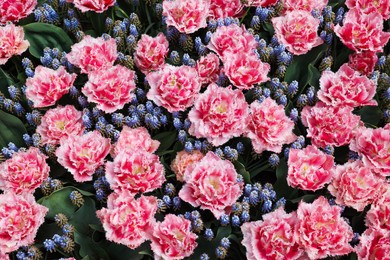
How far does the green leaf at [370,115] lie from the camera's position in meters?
1.86

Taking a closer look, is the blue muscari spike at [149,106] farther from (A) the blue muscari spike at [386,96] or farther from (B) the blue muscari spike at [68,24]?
(A) the blue muscari spike at [386,96]

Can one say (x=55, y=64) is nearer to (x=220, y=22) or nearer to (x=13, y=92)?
(x=13, y=92)

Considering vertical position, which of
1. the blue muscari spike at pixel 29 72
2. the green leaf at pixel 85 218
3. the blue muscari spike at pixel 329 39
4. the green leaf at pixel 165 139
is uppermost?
the blue muscari spike at pixel 329 39

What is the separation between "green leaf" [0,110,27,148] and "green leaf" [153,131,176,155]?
0.48 metres

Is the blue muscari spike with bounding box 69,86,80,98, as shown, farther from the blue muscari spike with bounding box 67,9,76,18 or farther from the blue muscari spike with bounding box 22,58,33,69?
the blue muscari spike with bounding box 67,9,76,18

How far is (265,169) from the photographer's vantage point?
176cm

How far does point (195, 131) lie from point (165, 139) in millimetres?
147

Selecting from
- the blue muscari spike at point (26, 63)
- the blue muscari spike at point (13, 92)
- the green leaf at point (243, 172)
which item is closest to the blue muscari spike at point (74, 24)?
the blue muscari spike at point (26, 63)

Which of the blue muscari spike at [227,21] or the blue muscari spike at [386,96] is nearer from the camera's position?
the blue muscari spike at [386,96]

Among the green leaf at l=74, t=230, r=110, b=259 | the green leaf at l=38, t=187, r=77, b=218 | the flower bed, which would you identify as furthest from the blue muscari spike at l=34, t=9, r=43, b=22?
the green leaf at l=74, t=230, r=110, b=259

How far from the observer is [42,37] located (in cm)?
204

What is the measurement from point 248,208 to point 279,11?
883 millimetres

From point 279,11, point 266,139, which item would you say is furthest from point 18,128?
point 279,11

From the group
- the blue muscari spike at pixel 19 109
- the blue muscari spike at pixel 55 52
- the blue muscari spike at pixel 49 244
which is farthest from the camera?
the blue muscari spike at pixel 55 52
